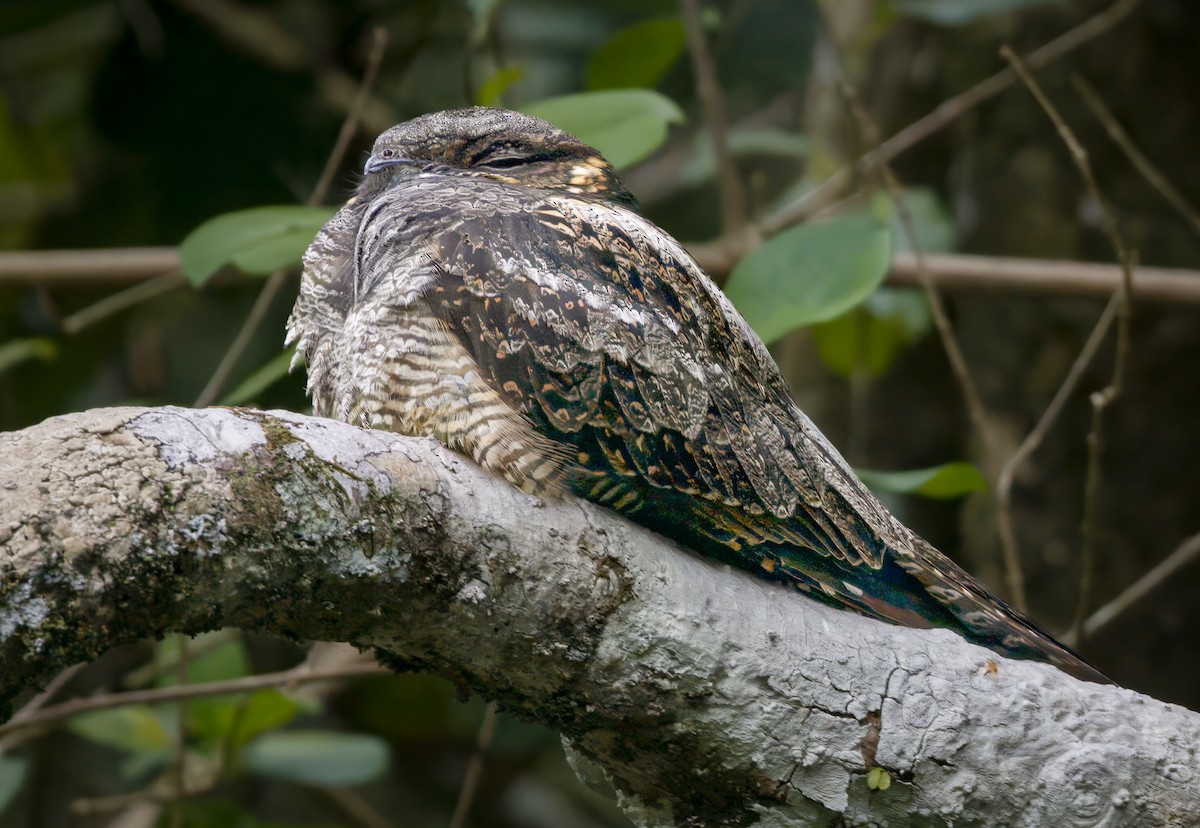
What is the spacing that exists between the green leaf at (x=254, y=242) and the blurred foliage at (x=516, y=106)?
96 centimetres

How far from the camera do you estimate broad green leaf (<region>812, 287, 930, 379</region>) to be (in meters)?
3.53

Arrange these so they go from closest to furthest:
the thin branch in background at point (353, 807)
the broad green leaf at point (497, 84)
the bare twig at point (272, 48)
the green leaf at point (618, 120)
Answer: the green leaf at point (618, 120), the broad green leaf at point (497, 84), the thin branch in background at point (353, 807), the bare twig at point (272, 48)

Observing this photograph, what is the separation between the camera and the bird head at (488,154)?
6.95 feet

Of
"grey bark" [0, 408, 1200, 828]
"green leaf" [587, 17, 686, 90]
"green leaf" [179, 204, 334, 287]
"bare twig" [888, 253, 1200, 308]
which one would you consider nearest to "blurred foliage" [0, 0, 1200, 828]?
"green leaf" [587, 17, 686, 90]

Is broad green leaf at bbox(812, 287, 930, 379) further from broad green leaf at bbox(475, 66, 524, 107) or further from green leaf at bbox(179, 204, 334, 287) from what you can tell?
green leaf at bbox(179, 204, 334, 287)

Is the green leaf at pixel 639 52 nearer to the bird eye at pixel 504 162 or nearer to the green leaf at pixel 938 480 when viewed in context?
the bird eye at pixel 504 162

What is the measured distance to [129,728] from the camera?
3.24 meters

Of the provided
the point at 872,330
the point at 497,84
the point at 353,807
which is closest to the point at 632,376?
the point at 497,84

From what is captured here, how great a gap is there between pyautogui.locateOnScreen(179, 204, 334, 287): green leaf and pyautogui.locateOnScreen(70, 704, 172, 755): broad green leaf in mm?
1418

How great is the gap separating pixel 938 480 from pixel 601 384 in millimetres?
1045

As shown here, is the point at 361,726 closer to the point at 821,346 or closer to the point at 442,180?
the point at 821,346

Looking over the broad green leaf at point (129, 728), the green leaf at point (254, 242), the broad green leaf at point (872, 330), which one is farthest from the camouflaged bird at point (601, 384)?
the broad green leaf at point (129, 728)

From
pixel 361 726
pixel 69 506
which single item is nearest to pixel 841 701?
pixel 69 506

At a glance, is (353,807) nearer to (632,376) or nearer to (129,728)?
(129,728)
